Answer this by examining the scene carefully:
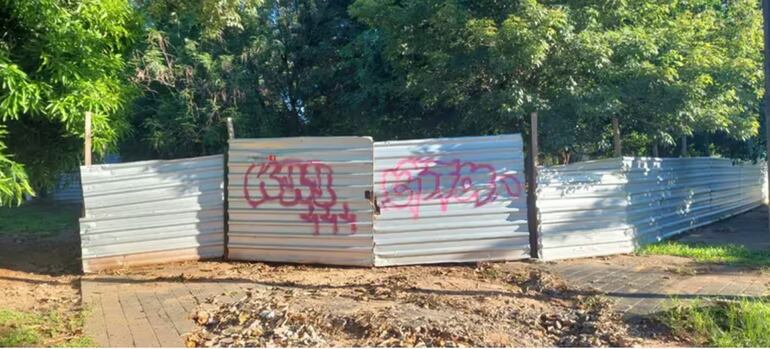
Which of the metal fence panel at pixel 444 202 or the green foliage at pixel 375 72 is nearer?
the green foliage at pixel 375 72

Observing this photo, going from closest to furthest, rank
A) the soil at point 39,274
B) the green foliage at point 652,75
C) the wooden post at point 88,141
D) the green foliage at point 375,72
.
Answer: the soil at point 39,274, the green foliage at point 375,72, the wooden post at point 88,141, the green foliage at point 652,75

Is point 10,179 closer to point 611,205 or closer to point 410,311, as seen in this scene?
point 410,311

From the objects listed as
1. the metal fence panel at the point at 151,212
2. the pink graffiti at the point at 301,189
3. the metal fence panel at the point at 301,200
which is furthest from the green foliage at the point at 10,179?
the pink graffiti at the point at 301,189

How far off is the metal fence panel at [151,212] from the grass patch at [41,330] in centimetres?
246

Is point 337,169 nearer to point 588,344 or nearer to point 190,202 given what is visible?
point 190,202

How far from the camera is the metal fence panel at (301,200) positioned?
9.39 metres

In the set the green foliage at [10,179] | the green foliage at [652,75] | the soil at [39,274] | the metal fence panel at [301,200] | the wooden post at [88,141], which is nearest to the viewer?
the green foliage at [10,179]

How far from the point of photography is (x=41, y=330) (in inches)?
249

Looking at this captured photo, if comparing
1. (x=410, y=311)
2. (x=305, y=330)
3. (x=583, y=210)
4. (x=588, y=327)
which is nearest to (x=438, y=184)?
(x=583, y=210)

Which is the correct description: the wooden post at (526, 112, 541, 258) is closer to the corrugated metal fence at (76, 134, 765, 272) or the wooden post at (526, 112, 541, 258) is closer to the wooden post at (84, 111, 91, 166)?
the corrugated metal fence at (76, 134, 765, 272)

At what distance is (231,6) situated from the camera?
10.5m

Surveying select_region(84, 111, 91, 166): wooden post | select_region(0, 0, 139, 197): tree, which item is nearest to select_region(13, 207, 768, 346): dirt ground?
select_region(84, 111, 91, 166): wooden post

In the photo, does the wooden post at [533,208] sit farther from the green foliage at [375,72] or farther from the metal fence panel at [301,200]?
the metal fence panel at [301,200]

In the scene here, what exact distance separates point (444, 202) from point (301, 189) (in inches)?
79.0
